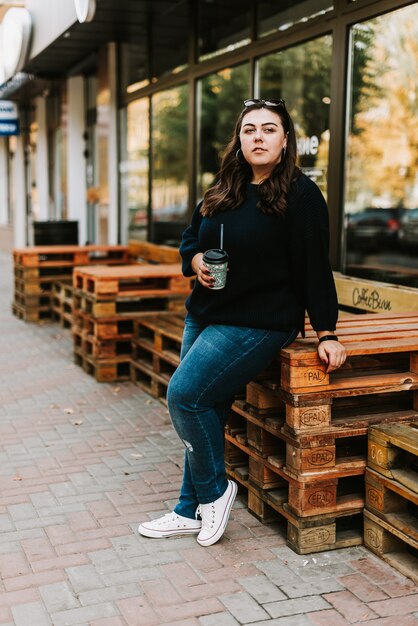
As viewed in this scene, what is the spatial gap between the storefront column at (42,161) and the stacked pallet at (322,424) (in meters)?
16.1

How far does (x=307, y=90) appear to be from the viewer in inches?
395

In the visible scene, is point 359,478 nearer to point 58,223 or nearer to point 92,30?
point 92,30

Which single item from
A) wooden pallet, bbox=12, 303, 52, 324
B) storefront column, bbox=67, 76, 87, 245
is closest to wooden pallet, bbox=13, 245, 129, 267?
wooden pallet, bbox=12, 303, 52, 324

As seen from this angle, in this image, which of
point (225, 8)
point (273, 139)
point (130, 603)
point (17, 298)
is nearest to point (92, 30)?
point (225, 8)

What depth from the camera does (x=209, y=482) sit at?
4199 millimetres

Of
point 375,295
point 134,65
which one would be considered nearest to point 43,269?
point 134,65

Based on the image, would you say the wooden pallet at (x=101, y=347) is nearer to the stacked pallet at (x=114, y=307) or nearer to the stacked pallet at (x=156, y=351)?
the stacked pallet at (x=114, y=307)

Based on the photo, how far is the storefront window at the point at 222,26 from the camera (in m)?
8.98

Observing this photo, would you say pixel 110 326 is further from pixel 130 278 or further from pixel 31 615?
pixel 31 615

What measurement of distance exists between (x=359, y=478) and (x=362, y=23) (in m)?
4.06

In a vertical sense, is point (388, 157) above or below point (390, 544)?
above

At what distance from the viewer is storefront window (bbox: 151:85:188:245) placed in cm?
1139

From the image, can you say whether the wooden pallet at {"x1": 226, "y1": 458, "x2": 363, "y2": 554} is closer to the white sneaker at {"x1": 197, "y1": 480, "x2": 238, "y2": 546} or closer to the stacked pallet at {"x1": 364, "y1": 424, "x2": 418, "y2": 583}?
the stacked pallet at {"x1": 364, "y1": 424, "x2": 418, "y2": 583}

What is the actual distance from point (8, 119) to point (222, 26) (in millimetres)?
11356
